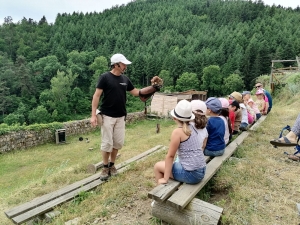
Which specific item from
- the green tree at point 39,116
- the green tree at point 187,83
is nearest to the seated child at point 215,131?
the green tree at point 39,116

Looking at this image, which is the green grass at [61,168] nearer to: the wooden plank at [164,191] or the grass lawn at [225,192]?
the grass lawn at [225,192]

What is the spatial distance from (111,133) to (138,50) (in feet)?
274

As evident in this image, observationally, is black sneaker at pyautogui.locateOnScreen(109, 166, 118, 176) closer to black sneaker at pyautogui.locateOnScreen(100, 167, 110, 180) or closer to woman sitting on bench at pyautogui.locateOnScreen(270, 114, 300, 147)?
black sneaker at pyautogui.locateOnScreen(100, 167, 110, 180)

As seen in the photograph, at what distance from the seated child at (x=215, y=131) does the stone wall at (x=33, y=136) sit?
1099 centimetres

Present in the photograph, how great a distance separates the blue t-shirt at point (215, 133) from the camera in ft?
11.7

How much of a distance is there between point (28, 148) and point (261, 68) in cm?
4790

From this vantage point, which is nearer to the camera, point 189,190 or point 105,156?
point 189,190

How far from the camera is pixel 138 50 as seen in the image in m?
83.8

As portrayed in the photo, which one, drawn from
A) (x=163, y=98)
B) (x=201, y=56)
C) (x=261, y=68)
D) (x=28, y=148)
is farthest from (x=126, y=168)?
(x=201, y=56)

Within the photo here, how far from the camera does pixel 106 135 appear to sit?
3494 millimetres

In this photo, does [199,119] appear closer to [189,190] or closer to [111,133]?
[189,190]

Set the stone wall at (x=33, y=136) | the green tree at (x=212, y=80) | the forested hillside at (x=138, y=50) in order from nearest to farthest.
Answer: the stone wall at (x=33, y=136) < the forested hillside at (x=138, y=50) < the green tree at (x=212, y=80)

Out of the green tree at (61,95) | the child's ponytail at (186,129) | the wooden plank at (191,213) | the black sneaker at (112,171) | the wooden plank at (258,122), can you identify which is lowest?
the green tree at (61,95)

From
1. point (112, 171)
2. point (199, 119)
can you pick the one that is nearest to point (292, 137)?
point (199, 119)
